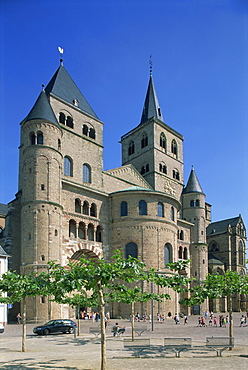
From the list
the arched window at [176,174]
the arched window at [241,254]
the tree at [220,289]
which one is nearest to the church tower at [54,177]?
the arched window at [176,174]

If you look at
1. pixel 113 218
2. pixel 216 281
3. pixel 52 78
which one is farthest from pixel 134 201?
pixel 216 281

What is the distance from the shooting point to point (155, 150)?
207ft

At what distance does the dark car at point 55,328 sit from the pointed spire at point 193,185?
40539 mm

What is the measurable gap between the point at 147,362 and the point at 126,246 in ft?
105

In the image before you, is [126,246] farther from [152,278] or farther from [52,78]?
[152,278]

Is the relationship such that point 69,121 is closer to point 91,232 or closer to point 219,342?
point 91,232

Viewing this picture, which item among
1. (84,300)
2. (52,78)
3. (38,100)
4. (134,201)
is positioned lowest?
(84,300)

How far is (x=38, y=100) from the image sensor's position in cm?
4353

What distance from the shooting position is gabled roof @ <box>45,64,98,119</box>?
161ft

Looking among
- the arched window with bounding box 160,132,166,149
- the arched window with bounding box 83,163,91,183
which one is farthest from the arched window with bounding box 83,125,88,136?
the arched window with bounding box 160,132,166,149

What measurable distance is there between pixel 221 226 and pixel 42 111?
52.9m

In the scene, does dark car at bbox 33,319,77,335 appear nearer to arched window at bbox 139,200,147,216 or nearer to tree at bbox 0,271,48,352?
tree at bbox 0,271,48,352

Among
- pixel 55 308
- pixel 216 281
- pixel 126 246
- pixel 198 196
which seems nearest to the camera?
pixel 216 281

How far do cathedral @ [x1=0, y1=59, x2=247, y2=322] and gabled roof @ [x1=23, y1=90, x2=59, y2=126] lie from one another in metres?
0.11
